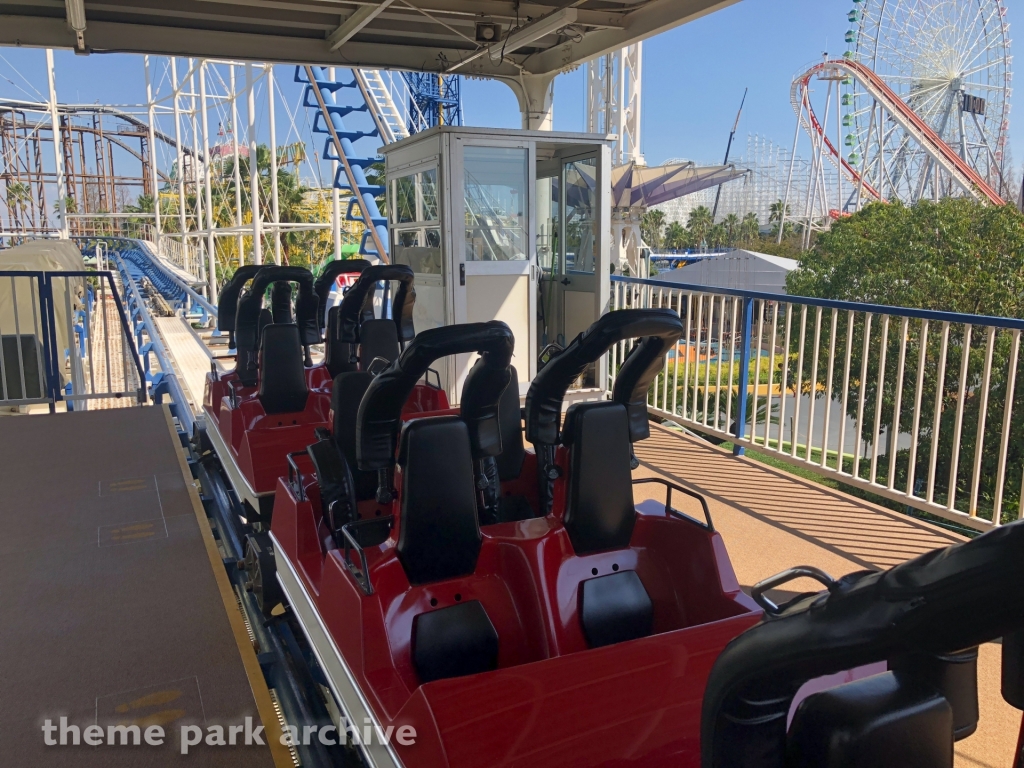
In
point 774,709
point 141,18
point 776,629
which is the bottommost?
point 774,709

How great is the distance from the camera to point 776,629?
33.0 inches

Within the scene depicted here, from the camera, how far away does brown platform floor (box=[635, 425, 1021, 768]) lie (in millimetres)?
3680

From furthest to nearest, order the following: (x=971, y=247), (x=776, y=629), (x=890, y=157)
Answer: (x=890, y=157) < (x=971, y=247) < (x=776, y=629)

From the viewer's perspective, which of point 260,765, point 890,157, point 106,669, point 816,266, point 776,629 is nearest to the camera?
point 776,629

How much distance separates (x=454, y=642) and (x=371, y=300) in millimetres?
3124

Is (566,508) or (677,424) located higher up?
(566,508)

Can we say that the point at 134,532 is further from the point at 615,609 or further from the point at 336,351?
the point at 615,609

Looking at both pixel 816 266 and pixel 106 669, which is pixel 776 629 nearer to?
pixel 106 669

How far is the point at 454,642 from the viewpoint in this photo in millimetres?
2285

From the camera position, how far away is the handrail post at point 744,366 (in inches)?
223

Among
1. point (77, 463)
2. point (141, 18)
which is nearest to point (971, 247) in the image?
point (141, 18)

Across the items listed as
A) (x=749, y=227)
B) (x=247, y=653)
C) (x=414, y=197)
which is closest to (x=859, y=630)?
(x=247, y=653)

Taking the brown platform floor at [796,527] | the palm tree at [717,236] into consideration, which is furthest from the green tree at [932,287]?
the palm tree at [717,236]

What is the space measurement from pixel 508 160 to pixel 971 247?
1283cm
